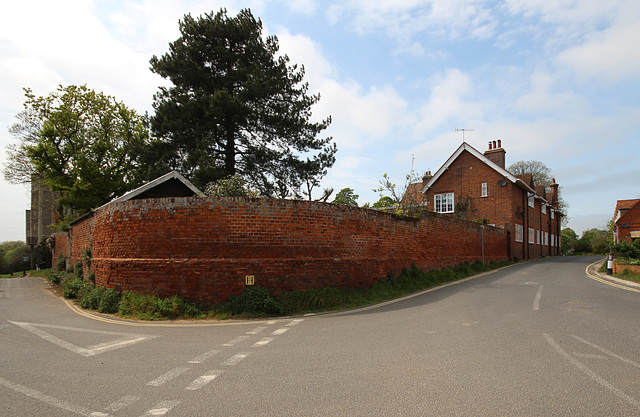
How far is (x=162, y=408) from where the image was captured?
12.4 feet

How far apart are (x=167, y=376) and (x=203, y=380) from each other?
0.56 metres

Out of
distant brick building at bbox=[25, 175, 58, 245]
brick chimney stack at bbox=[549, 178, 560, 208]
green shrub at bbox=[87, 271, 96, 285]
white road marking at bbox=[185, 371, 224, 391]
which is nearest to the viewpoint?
white road marking at bbox=[185, 371, 224, 391]

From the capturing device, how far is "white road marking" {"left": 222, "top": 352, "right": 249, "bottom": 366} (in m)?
5.25

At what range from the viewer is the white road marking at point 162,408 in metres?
3.66

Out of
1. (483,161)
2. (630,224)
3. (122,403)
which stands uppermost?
(483,161)

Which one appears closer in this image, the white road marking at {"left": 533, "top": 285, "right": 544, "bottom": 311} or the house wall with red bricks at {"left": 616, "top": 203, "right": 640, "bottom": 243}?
the white road marking at {"left": 533, "top": 285, "right": 544, "bottom": 311}

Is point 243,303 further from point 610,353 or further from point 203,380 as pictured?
point 610,353

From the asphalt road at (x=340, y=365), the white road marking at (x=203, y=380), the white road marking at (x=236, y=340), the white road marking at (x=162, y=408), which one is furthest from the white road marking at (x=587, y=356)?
the white road marking at (x=162, y=408)

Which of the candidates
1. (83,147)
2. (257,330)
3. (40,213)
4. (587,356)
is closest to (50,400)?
(257,330)

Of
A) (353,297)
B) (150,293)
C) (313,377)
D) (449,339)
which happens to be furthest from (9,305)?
(449,339)

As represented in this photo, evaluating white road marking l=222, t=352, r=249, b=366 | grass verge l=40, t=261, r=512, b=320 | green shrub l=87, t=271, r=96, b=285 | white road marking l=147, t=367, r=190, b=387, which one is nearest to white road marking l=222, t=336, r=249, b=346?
white road marking l=222, t=352, r=249, b=366

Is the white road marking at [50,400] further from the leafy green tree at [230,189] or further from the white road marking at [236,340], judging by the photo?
the leafy green tree at [230,189]

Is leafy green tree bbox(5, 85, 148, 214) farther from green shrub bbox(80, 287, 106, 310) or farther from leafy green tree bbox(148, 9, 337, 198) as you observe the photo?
green shrub bbox(80, 287, 106, 310)

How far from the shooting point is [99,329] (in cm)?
787
